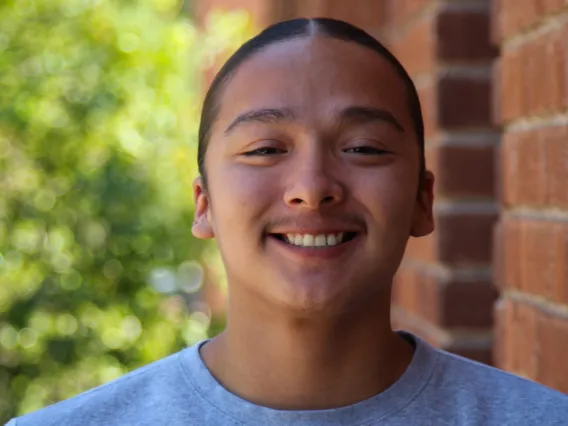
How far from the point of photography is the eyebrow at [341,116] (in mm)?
1602

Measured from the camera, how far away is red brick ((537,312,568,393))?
1921mm

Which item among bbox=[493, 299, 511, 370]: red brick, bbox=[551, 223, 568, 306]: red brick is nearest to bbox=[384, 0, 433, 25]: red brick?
bbox=[493, 299, 511, 370]: red brick

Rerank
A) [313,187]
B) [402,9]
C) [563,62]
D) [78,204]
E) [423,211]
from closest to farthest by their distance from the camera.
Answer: [313,187], [423,211], [563,62], [402,9], [78,204]

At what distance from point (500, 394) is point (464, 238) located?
115 cm

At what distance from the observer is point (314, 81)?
162 cm

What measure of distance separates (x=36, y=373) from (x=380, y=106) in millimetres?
2762

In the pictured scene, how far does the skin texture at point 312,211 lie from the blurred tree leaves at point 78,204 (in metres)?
2.36

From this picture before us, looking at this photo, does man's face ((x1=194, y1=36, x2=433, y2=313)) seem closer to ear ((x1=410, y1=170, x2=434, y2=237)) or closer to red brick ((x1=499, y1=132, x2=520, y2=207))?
ear ((x1=410, y1=170, x2=434, y2=237))

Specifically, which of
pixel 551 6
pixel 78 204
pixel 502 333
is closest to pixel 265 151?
pixel 551 6

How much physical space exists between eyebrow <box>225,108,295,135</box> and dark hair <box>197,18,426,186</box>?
0.28ft

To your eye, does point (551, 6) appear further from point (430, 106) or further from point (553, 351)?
point (430, 106)

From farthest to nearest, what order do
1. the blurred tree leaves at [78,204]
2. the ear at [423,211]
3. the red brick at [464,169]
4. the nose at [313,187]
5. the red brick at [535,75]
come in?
the blurred tree leaves at [78,204] < the red brick at [464,169] < the red brick at [535,75] < the ear at [423,211] < the nose at [313,187]

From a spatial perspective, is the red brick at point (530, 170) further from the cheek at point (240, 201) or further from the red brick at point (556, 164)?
the cheek at point (240, 201)

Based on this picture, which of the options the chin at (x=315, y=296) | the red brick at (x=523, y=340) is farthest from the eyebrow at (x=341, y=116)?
the red brick at (x=523, y=340)
